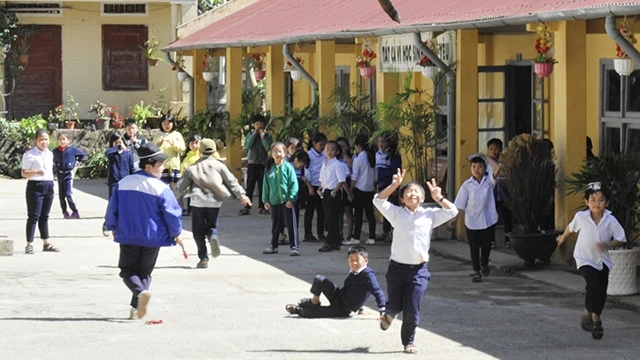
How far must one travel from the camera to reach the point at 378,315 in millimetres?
13297

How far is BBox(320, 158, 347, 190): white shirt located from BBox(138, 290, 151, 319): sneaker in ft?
20.8

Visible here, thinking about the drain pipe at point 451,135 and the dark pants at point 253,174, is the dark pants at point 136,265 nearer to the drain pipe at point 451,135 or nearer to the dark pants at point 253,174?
the drain pipe at point 451,135

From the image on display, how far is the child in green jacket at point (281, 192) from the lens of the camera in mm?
18047

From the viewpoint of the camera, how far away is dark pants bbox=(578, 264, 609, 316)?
39.8 feet

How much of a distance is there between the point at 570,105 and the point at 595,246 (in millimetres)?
4266

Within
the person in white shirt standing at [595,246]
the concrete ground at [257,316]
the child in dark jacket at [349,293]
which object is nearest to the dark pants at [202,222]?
the concrete ground at [257,316]

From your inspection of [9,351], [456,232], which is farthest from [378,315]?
[456,232]

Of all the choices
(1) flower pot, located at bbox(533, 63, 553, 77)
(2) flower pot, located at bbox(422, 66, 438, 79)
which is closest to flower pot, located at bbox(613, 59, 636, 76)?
(1) flower pot, located at bbox(533, 63, 553, 77)

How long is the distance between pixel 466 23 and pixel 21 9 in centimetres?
2267

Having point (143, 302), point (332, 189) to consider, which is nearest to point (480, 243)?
point (332, 189)

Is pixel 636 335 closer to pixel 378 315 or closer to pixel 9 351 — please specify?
pixel 378 315

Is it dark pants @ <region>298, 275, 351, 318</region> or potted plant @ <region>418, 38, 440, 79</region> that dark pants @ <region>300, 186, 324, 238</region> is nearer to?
potted plant @ <region>418, 38, 440, 79</region>

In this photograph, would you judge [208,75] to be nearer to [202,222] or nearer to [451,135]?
[451,135]

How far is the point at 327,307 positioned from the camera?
1319cm
